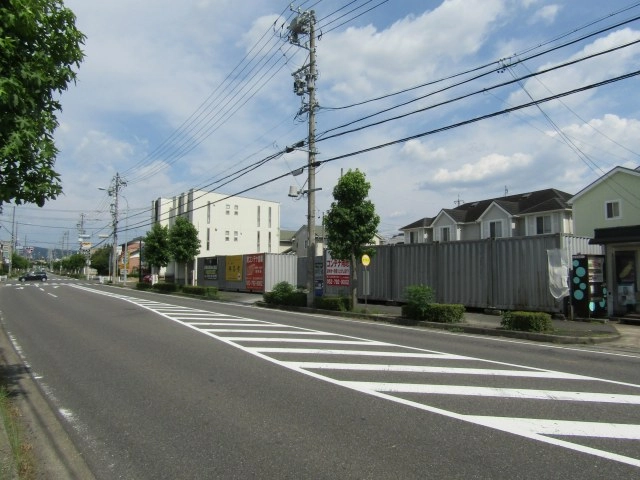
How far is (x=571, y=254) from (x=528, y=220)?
25.4 meters

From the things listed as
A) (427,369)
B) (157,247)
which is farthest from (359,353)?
(157,247)

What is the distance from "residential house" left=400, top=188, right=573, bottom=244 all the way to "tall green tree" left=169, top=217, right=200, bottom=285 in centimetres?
1989

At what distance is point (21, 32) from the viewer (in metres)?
5.15

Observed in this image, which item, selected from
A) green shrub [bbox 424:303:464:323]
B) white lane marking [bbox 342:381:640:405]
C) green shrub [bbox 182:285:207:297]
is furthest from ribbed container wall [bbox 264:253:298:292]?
white lane marking [bbox 342:381:640:405]

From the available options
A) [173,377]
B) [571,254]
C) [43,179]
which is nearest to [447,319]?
[571,254]

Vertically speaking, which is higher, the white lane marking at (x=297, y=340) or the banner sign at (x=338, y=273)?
the banner sign at (x=338, y=273)

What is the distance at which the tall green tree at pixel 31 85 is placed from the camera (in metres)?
4.94

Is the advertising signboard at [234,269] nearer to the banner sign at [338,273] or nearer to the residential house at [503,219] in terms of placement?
the banner sign at [338,273]

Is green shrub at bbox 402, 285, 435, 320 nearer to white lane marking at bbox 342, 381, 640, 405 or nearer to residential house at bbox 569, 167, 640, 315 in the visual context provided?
white lane marking at bbox 342, 381, 640, 405

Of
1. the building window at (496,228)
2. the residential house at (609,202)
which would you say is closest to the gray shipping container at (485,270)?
the residential house at (609,202)

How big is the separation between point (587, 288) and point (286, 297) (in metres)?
13.2

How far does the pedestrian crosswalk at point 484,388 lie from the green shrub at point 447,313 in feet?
16.7

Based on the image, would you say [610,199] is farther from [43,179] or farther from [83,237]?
[83,237]

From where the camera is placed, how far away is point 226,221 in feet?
210
